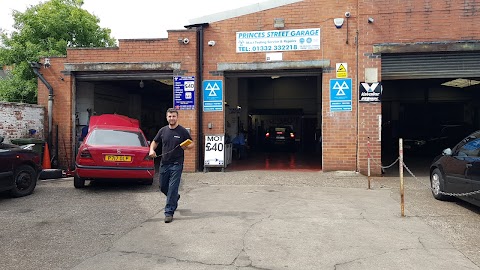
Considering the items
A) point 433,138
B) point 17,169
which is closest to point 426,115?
point 433,138

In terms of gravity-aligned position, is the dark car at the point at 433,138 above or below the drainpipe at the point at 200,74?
below

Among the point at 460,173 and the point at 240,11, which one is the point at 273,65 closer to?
the point at 240,11

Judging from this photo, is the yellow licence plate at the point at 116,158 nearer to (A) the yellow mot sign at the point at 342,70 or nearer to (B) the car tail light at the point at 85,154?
(B) the car tail light at the point at 85,154

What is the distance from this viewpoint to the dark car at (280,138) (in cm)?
2011

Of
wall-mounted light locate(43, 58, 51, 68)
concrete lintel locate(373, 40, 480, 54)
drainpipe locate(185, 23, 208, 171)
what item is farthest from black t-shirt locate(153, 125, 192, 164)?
wall-mounted light locate(43, 58, 51, 68)

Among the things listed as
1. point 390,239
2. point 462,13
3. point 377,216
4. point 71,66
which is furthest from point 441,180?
point 71,66

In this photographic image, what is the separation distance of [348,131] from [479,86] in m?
13.7

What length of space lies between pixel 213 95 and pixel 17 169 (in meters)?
6.06

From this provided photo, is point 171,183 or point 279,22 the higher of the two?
point 279,22

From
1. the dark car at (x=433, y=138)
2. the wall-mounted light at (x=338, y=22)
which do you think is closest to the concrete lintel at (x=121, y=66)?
the wall-mounted light at (x=338, y=22)

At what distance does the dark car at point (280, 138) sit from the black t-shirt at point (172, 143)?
14.1m

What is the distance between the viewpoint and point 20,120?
1136 cm

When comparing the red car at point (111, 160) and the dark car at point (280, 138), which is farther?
the dark car at point (280, 138)

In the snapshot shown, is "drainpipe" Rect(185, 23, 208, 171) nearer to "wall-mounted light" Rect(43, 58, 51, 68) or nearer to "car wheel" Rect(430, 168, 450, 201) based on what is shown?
"wall-mounted light" Rect(43, 58, 51, 68)
